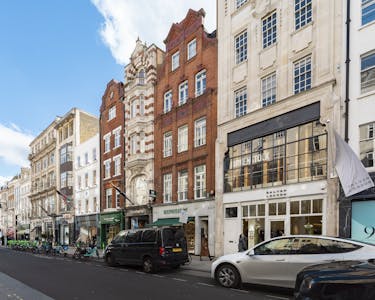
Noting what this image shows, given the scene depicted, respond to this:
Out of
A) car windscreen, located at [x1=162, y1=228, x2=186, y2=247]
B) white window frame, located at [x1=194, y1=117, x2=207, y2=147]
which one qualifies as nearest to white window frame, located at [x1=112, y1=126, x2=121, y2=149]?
white window frame, located at [x1=194, y1=117, x2=207, y2=147]

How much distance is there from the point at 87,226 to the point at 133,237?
74.1 feet

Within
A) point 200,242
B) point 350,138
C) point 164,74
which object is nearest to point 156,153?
point 164,74

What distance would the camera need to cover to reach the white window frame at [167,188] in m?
24.8

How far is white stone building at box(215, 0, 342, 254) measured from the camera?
15102mm

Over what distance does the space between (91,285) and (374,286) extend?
8.93 meters

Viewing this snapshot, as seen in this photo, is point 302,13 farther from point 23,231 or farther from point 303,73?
point 23,231

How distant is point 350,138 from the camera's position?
46.1 ft

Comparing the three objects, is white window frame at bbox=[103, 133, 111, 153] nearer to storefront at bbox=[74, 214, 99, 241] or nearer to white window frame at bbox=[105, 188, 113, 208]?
white window frame at bbox=[105, 188, 113, 208]

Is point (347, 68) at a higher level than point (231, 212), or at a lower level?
higher

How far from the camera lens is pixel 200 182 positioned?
73.0ft

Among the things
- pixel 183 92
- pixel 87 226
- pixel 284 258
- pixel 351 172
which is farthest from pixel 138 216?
pixel 284 258

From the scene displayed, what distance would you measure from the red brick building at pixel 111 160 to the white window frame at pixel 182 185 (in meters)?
7.55

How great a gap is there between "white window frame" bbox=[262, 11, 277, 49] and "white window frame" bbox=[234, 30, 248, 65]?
1.38 metres

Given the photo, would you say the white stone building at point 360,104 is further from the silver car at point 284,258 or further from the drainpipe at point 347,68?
the silver car at point 284,258
